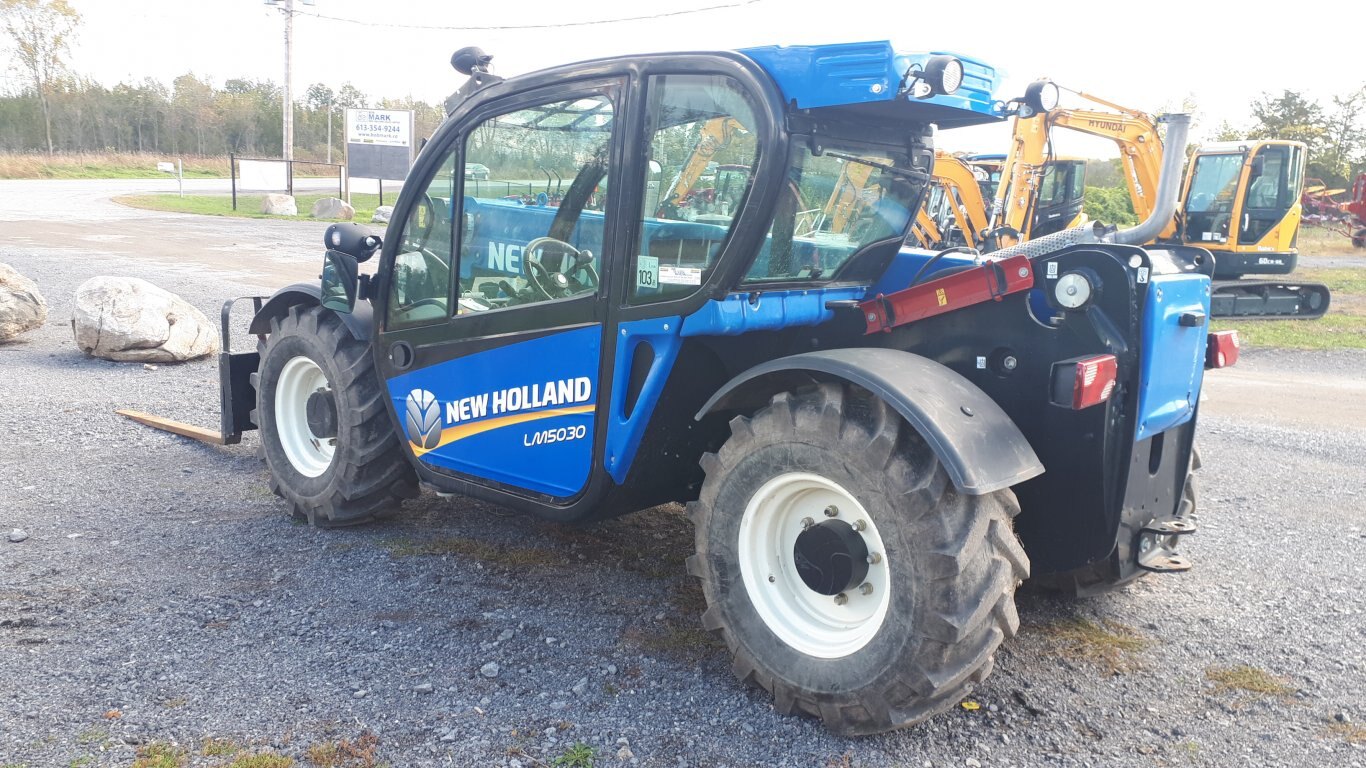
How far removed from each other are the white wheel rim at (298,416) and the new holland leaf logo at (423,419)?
815 mm

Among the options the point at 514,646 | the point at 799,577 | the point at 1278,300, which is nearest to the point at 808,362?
the point at 799,577

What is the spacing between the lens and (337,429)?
16.1 ft

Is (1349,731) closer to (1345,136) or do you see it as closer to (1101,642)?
(1101,642)

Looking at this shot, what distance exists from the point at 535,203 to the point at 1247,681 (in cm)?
308

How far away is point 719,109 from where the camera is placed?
135 inches

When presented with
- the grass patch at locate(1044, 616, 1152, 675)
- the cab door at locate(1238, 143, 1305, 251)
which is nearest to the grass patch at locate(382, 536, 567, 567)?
the grass patch at locate(1044, 616, 1152, 675)

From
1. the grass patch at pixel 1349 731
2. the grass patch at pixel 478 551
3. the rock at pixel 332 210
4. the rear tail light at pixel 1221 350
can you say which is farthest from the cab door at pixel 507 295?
the rock at pixel 332 210

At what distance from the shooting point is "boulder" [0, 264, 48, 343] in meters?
9.31

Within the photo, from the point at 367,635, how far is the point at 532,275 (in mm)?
1478

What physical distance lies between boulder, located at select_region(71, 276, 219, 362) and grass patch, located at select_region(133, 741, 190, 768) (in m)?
6.54

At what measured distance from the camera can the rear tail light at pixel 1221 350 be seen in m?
3.90

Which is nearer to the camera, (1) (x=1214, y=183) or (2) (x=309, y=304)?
(2) (x=309, y=304)

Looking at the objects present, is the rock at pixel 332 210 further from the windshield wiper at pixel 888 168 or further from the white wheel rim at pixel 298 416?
the windshield wiper at pixel 888 168

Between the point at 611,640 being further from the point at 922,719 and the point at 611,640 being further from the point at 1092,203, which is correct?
the point at 1092,203
